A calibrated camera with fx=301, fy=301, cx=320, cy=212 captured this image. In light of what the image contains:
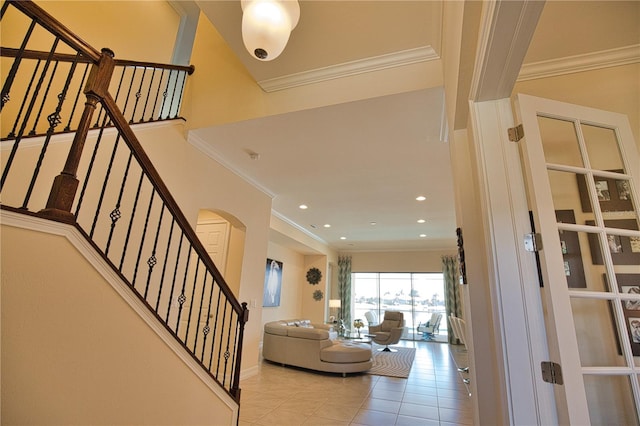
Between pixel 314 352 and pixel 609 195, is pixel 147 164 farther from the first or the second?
pixel 314 352

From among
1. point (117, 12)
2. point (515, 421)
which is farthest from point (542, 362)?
point (117, 12)

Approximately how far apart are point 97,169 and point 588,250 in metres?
3.74

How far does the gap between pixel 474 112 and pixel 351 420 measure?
314cm

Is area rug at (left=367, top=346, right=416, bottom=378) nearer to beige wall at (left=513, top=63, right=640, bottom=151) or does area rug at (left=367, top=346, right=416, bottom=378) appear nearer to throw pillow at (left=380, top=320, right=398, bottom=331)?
throw pillow at (left=380, top=320, right=398, bottom=331)

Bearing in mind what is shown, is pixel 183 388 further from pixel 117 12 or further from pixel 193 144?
pixel 117 12

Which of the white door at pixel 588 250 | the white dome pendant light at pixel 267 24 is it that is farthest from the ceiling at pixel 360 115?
the white door at pixel 588 250

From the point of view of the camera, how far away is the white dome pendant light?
2.04 meters

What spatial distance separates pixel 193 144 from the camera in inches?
155

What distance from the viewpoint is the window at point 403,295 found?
33.0ft

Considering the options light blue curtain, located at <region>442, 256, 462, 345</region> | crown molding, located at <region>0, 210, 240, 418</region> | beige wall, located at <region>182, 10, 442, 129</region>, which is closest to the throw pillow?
light blue curtain, located at <region>442, 256, 462, 345</region>

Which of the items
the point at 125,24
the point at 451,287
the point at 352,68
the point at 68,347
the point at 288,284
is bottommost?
the point at 68,347

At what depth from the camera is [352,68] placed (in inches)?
124

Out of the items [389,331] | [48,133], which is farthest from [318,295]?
[48,133]

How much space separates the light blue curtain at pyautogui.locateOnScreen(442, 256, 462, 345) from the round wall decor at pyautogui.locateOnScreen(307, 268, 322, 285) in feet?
13.4
